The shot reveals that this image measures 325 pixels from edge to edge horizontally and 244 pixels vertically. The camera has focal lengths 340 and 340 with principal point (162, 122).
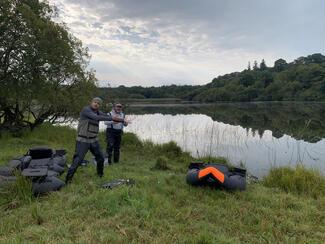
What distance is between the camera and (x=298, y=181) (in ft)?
26.5

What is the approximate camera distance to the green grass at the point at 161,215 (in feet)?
15.5

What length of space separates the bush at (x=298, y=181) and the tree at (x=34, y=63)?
10.4 meters

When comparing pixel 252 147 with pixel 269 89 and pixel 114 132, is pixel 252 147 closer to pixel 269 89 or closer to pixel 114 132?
pixel 114 132

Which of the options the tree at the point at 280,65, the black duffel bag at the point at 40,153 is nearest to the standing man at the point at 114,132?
the black duffel bag at the point at 40,153

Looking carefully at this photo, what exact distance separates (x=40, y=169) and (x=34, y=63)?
8805 millimetres

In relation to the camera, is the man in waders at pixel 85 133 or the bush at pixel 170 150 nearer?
the man in waders at pixel 85 133

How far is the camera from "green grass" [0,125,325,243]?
472 cm

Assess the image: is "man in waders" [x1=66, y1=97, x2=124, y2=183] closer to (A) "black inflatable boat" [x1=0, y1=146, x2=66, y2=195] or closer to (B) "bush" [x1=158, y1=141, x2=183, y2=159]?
(A) "black inflatable boat" [x1=0, y1=146, x2=66, y2=195]

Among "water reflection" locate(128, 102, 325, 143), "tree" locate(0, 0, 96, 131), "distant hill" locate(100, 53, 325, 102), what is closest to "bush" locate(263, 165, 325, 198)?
"water reflection" locate(128, 102, 325, 143)

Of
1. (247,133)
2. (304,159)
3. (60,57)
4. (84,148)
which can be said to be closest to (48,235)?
(84,148)

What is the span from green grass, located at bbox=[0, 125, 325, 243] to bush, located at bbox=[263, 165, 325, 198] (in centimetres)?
35

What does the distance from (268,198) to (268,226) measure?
1.59 metres

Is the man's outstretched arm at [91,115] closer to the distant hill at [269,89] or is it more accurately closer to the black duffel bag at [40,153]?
the black duffel bag at [40,153]

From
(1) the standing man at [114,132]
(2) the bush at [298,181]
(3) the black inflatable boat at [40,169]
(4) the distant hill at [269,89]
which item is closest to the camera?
(3) the black inflatable boat at [40,169]
